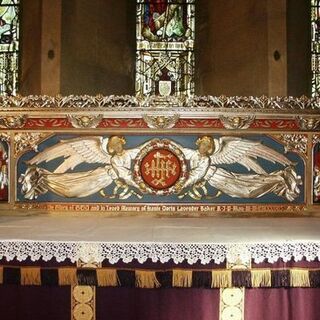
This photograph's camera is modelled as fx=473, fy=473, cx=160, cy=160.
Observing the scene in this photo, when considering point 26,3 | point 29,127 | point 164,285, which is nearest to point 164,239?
→ point 164,285

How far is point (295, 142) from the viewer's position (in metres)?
3.55

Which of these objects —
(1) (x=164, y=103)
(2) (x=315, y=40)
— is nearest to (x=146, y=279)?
(1) (x=164, y=103)

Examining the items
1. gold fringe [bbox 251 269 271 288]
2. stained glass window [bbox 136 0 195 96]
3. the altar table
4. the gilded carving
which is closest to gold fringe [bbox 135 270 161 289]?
the altar table

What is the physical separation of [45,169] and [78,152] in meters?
0.28

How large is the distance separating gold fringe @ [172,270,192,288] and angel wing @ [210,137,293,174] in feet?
3.61

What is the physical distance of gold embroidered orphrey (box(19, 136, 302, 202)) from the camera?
3523 millimetres

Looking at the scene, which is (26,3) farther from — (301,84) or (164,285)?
(164,285)

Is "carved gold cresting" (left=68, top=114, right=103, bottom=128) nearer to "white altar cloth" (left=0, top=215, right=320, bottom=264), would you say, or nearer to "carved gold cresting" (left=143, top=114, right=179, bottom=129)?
"carved gold cresting" (left=143, top=114, right=179, bottom=129)

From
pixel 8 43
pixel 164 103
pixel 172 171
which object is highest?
pixel 8 43

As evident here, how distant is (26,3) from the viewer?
693 cm

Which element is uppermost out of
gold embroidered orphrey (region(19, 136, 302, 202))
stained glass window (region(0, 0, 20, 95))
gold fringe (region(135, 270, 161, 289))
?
stained glass window (region(0, 0, 20, 95))

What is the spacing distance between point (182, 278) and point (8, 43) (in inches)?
231

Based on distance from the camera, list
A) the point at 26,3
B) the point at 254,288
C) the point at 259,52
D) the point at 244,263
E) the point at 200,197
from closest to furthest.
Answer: the point at 244,263, the point at 254,288, the point at 200,197, the point at 259,52, the point at 26,3

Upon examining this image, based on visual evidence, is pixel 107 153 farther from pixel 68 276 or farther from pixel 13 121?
pixel 68 276
